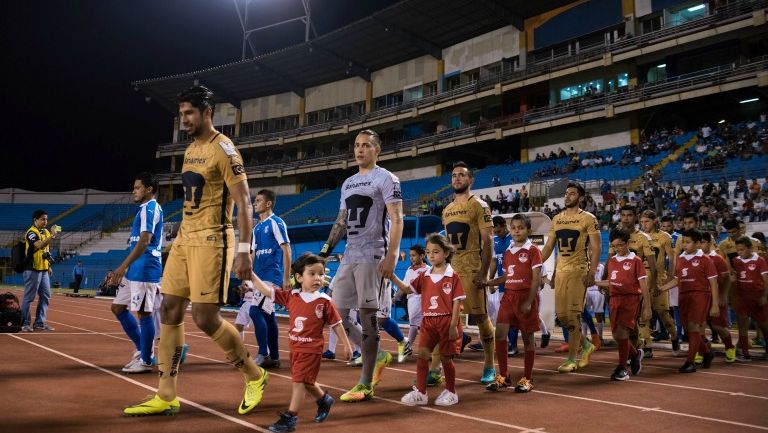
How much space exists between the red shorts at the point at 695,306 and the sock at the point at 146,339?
7.13m

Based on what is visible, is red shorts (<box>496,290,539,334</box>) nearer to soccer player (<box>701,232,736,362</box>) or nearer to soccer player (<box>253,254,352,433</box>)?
soccer player (<box>253,254,352,433</box>)

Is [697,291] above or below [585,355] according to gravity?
above

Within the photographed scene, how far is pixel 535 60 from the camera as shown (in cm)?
3588

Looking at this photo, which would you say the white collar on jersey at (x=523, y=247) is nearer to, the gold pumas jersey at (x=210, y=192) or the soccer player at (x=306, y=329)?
the soccer player at (x=306, y=329)

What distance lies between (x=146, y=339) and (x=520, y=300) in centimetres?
432

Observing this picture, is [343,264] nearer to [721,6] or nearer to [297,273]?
[297,273]

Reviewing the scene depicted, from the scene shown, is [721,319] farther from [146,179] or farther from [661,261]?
[146,179]

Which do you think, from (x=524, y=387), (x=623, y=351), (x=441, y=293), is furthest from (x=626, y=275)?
(x=441, y=293)

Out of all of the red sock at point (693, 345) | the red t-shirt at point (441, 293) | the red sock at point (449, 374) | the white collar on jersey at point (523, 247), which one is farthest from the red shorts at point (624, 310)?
the red sock at point (449, 374)

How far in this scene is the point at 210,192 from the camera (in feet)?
14.1

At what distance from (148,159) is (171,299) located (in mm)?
57172

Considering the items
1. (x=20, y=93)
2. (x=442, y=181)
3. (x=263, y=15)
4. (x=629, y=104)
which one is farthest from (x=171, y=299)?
(x=20, y=93)

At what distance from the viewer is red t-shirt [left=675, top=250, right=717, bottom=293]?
7766 mm

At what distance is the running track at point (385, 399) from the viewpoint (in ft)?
13.2
